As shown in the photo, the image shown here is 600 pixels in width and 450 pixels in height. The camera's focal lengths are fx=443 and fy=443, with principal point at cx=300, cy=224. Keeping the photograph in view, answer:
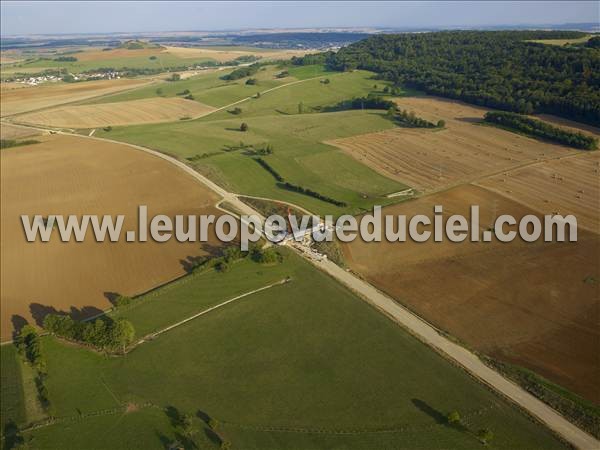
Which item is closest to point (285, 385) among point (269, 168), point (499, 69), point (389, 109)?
point (269, 168)

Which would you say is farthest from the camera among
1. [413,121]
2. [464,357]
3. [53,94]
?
[53,94]

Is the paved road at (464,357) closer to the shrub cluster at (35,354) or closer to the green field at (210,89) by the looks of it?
the shrub cluster at (35,354)

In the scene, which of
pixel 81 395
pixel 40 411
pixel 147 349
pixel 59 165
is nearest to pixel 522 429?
pixel 147 349

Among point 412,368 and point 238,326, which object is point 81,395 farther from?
point 412,368

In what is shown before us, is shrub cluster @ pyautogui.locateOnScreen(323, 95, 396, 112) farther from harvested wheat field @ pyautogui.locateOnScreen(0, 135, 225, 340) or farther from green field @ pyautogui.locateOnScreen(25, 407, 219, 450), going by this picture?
green field @ pyautogui.locateOnScreen(25, 407, 219, 450)

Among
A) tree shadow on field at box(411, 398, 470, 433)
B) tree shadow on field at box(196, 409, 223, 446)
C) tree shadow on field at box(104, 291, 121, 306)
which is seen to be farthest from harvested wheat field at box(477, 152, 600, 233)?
tree shadow on field at box(104, 291, 121, 306)

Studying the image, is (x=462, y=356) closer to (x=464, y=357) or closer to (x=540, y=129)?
(x=464, y=357)
